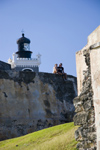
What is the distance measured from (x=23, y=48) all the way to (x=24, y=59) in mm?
2735

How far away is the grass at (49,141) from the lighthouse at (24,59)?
41.0 metres

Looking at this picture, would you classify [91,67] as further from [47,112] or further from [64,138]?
[47,112]

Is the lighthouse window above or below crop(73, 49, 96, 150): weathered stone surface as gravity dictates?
above

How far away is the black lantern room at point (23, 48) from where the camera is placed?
6038cm

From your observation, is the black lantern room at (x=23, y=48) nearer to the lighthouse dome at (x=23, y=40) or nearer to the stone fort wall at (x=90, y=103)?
the lighthouse dome at (x=23, y=40)

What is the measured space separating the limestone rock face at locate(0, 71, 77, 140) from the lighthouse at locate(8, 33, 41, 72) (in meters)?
31.3

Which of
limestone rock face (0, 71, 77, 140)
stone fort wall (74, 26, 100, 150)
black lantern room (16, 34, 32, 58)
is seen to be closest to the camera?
stone fort wall (74, 26, 100, 150)

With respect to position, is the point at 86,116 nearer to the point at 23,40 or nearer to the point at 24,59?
the point at 24,59

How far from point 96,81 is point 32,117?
517 inches

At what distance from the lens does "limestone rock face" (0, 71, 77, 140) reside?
73.9 feet

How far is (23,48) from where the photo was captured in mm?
60688

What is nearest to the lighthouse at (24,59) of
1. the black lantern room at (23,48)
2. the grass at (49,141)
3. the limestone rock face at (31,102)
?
the black lantern room at (23,48)

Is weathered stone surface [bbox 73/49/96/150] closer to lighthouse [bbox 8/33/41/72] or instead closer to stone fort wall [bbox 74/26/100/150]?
stone fort wall [bbox 74/26/100/150]

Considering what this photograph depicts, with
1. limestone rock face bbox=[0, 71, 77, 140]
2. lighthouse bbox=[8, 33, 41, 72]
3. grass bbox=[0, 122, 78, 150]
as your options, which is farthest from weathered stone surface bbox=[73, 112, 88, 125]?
lighthouse bbox=[8, 33, 41, 72]
